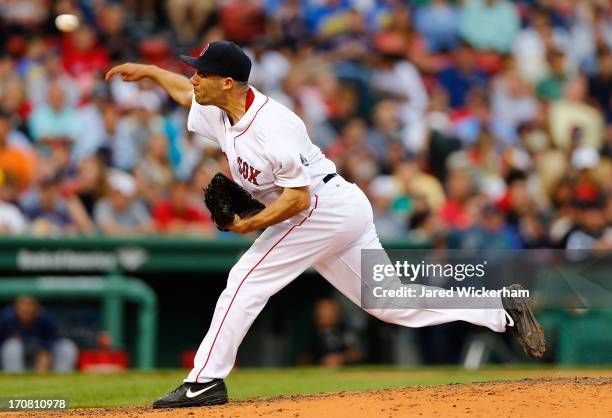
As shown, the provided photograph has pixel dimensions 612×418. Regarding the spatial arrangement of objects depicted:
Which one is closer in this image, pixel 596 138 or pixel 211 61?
pixel 211 61

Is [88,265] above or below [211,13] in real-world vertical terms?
below

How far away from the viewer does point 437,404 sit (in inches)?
236

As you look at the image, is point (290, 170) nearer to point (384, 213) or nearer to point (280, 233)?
point (280, 233)

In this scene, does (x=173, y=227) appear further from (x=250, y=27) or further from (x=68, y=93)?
(x=250, y=27)

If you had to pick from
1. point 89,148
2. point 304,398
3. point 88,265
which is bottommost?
point 304,398

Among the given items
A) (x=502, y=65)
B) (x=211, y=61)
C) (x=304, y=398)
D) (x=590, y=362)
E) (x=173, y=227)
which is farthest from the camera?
(x=502, y=65)

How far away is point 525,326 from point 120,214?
5.52m

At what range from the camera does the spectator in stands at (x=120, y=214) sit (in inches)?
437

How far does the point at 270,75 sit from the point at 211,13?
1178 millimetres

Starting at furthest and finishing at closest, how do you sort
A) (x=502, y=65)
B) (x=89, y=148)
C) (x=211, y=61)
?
(x=502, y=65), (x=89, y=148), (x=211, y=61)

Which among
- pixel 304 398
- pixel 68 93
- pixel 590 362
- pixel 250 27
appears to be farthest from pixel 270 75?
pixel 304 398

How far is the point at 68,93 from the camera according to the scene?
1256cm

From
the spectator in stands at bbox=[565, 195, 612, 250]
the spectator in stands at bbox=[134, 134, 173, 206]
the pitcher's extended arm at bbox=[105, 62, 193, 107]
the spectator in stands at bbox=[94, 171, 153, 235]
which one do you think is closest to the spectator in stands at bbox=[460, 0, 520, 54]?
the spectator in stands at bbox=[565, 195, 612, 250]

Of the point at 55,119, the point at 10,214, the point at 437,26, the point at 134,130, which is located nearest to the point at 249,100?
the point at 10,214
